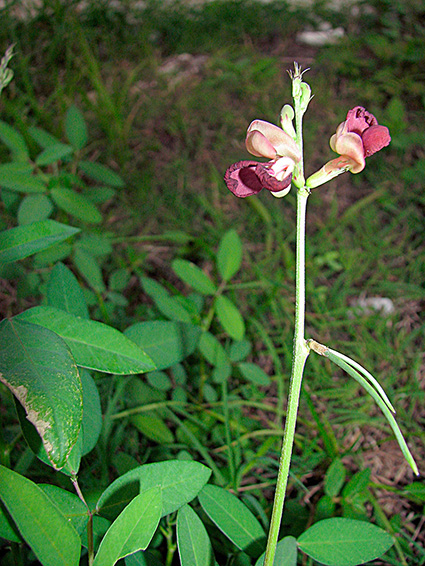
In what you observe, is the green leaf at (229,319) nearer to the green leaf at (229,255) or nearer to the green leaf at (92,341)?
the green leaf at (229,255)

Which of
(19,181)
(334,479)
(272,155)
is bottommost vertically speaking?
(334,479)

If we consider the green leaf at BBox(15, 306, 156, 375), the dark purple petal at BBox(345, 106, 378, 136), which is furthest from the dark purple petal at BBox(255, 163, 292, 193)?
the green leaf at BBox(15, 306, 156, 375)

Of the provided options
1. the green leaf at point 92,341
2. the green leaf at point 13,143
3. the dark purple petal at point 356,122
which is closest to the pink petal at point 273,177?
the dark purple petal at point 356,122

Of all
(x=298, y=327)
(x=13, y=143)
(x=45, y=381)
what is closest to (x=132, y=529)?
(x=45, y=381)

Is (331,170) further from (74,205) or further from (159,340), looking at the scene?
(74,205)

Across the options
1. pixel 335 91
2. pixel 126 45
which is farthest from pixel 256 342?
pixel 126 45

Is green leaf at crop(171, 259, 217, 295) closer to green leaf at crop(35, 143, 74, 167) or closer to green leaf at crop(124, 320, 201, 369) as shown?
green leaf at crop(124, 320, 201, 369)
